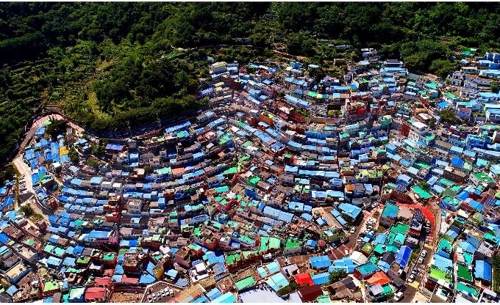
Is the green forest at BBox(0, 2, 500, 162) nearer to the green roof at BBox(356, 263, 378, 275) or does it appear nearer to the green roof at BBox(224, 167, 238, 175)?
the green roof at BBox(224, 167, 238, 175)

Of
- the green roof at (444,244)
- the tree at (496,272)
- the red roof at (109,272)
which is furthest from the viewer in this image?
the red roof at (109,272)

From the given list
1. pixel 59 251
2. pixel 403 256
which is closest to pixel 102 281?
pixel 59 251

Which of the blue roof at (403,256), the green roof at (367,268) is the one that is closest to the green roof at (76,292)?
the green roof at (367,268)

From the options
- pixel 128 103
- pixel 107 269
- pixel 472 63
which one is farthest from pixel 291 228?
pixel 472 63

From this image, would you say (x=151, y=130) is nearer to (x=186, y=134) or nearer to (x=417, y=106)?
(x=186, y=134)

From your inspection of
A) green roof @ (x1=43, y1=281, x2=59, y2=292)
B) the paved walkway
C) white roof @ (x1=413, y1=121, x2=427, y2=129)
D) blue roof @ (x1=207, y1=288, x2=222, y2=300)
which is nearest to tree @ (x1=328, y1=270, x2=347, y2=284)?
blue roof @ (x1=207, y1=288, x2=222, y2=300)

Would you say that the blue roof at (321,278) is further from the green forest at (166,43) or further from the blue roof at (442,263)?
the green forest at (166,43)

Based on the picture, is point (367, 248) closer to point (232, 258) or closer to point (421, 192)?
point (421, 192)
